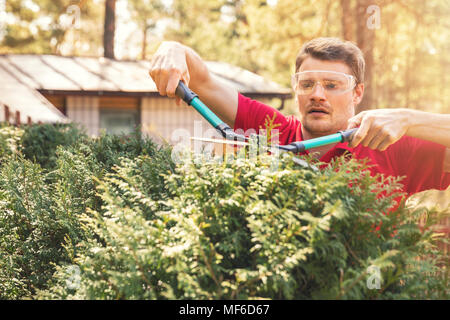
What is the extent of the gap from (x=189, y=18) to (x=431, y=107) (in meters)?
18.4

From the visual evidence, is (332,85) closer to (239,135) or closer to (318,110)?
(318,110)

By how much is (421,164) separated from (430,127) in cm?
44

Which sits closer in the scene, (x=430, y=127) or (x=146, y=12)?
(x=430, y=127)

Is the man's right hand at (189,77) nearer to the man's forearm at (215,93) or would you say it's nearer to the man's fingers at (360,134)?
the man's forearm at (215,93)

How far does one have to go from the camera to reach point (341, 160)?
5.98ft

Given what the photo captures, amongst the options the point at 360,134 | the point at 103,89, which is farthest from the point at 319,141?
the point at 103,89

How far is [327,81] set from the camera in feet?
10.0

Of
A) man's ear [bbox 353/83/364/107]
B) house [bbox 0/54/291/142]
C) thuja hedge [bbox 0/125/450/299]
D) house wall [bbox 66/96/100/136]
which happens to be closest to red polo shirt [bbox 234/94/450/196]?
man's ear [bbox 353/83/364/107]

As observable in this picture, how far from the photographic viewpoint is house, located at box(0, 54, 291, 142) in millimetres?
12914

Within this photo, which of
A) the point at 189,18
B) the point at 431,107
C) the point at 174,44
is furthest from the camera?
the point at 189,18

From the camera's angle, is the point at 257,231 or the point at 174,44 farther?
the point at 174,44

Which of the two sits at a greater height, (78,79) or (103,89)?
(78,79)
